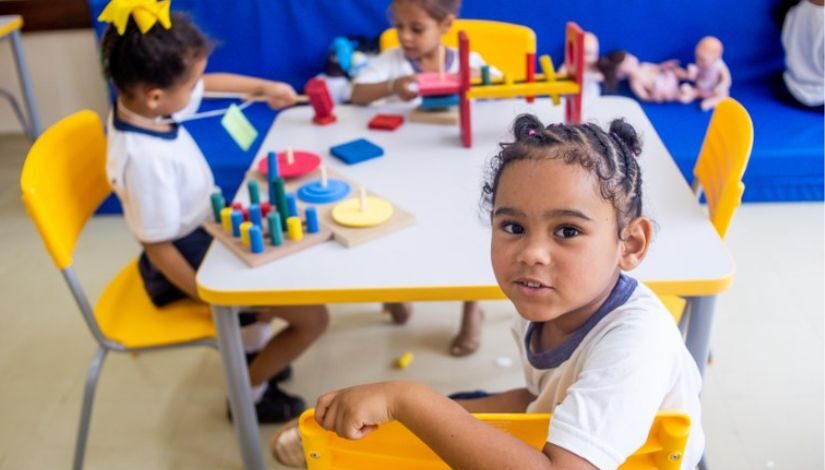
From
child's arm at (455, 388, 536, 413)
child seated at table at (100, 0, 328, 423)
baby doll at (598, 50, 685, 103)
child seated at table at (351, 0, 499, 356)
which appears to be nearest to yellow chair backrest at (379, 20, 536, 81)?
child seated at table at (351, 0, 499, 356)

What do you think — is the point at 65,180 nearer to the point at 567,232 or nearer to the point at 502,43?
the point at 567,232

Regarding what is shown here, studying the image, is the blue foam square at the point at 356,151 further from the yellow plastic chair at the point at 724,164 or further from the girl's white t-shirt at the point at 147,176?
the yellow plastic chair at the point at 724,164

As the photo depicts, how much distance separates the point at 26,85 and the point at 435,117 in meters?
2.15

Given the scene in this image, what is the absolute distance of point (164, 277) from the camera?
4.89ft

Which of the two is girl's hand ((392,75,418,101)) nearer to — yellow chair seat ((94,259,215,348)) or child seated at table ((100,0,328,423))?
child seated at table ((100,0,328,423))

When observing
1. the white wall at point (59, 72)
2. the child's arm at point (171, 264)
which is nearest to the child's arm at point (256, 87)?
the child's arm at point (171, 264)

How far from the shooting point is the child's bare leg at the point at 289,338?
156cm

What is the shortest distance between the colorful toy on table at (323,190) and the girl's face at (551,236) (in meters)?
0.56

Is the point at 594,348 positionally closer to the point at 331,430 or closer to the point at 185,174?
the point at 331,430

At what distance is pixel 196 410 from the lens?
5.89ft

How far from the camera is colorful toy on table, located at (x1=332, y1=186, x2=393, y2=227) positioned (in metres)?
1.24

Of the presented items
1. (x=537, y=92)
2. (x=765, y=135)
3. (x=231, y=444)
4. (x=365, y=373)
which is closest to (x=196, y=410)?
(x=231, y=444)

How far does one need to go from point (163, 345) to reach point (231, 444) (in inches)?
15.1

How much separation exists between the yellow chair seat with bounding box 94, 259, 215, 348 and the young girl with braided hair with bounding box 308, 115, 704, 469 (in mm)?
709
